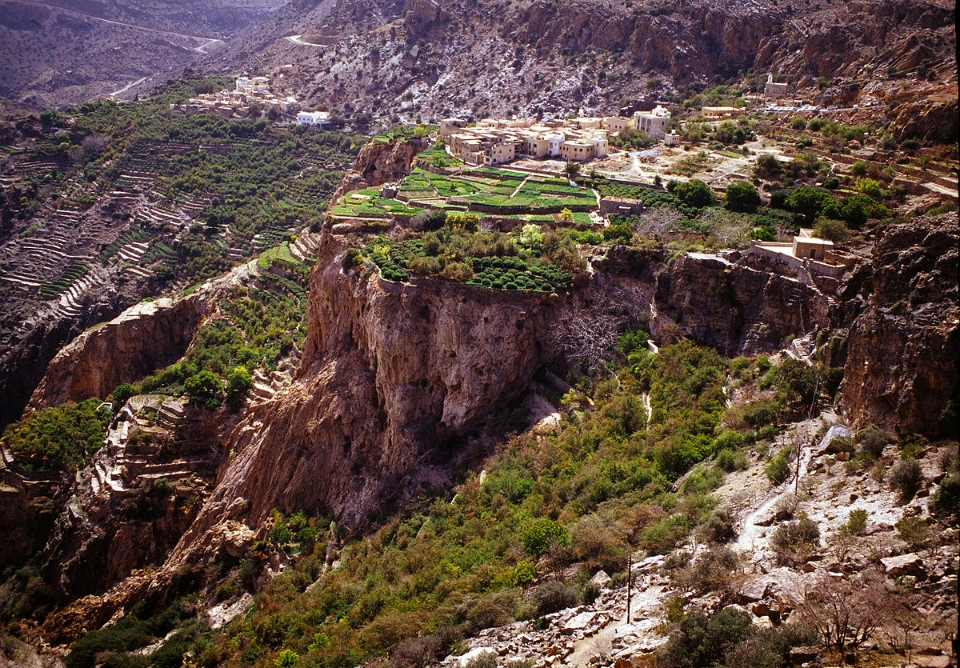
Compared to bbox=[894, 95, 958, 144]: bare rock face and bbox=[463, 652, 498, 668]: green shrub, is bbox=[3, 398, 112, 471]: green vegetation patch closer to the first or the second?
bbox=[463, 652, 498, 668]: green shrub

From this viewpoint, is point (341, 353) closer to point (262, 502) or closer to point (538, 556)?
point (262, 502)

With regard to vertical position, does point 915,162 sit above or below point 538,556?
above

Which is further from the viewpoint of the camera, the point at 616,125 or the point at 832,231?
the point at 616,125

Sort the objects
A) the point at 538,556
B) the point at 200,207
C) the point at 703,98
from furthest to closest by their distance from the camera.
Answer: the point at 703,98 → the point at 200,207 → the point at 538,556

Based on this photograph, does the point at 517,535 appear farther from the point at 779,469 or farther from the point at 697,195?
the point at 697,195

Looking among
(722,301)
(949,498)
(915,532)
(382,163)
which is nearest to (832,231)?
(722,301)

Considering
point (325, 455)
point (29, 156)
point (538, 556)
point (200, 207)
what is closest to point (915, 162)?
point (538, 556)

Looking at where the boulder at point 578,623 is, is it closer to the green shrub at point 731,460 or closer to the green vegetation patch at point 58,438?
the green shrub at point 731,460
